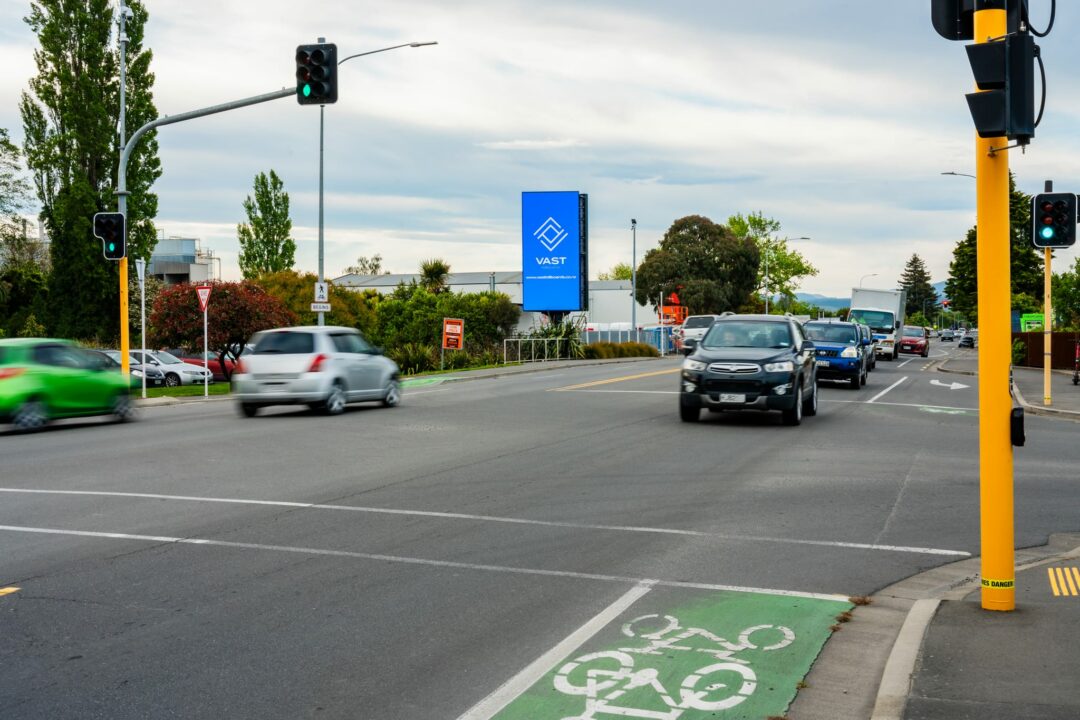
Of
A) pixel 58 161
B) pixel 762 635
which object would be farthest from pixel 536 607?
pixel 58 161

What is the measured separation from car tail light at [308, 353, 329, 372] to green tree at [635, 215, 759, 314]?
261 feet

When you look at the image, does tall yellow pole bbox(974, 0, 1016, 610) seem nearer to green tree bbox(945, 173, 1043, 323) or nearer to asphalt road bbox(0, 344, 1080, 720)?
asphalt road bbox(0, 344, 1080, 720)

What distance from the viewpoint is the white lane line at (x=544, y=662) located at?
499cm

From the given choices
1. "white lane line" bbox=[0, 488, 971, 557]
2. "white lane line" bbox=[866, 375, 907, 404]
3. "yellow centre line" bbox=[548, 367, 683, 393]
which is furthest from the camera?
"yellow centre line" bbox=[548, 367, 683, 393]

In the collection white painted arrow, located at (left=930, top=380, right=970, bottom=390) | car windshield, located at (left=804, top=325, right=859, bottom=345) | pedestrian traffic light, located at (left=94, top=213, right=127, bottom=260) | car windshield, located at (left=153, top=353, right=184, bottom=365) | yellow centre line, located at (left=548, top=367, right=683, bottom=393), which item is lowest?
white painted arrow, located at (left=930, top=380, right=970, bottom=390)

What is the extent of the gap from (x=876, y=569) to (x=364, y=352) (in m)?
15.4

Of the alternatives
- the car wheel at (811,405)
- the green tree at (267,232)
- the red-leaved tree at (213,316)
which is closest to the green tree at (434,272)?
the green tree at (267,232)

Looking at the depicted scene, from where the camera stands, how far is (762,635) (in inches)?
247

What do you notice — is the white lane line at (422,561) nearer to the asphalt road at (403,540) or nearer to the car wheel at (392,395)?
the asphalt road at (403,540)

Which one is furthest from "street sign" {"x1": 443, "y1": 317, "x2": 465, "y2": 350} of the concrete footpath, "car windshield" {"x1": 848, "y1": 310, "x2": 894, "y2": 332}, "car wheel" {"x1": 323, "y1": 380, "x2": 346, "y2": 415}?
the concrete footpath

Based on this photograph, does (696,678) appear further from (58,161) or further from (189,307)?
(58,161)

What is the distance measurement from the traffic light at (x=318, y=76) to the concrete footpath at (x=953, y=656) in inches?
573

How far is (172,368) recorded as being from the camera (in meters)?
40.9

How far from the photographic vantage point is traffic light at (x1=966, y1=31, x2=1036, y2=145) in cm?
609
